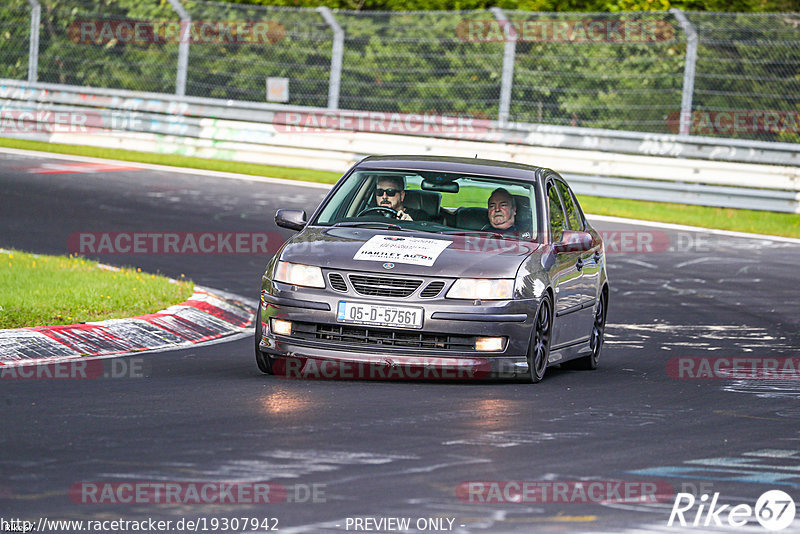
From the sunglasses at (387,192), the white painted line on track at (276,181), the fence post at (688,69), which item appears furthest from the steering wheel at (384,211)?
the fence post at (688,69)

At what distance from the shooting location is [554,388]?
9523 mm

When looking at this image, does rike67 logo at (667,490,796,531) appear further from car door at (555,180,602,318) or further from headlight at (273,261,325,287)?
car door at (555,180,602,318)

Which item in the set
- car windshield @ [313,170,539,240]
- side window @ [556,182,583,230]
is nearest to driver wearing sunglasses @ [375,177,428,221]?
car windshield @ [313,170,539,240]

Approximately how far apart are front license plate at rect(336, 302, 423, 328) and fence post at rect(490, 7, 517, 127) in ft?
49.0

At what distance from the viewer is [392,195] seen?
1049 cm

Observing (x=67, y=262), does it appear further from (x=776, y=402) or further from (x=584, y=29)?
(x=584, y=29)

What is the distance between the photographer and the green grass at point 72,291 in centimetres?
1077

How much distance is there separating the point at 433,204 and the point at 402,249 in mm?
1058

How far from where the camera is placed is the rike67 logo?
5922 millimetres

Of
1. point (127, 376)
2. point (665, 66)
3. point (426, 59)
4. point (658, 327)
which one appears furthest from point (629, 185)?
point (127, 376)

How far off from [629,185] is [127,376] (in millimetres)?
14869

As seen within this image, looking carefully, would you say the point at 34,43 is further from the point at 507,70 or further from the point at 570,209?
the point at 570,209

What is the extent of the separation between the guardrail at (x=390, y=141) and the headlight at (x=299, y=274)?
13.8 metres

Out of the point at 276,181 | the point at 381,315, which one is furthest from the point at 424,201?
the point at 276,181
